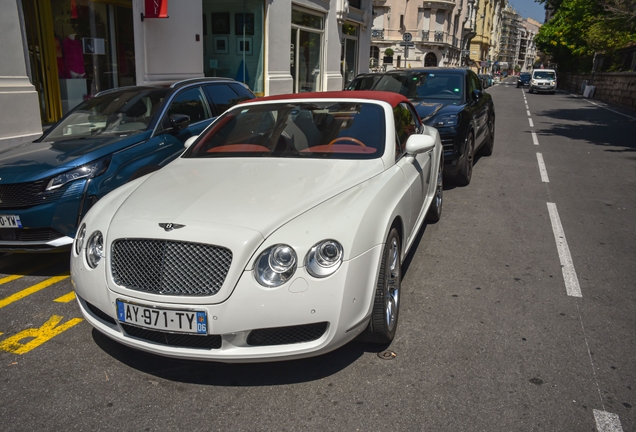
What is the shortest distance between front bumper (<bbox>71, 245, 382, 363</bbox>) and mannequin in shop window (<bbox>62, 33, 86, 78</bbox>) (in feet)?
30.4

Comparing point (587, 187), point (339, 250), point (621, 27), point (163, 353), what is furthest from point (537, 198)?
point (621, 27)

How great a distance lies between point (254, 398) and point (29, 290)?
8.50 ft

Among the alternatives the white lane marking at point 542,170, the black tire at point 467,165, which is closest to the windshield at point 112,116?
the black tire at point 467,165

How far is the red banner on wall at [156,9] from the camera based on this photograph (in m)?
11.7

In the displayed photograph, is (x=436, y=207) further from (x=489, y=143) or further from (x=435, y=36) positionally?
(x=435, y=36)

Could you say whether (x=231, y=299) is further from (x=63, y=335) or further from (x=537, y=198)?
(x=537, y=198)

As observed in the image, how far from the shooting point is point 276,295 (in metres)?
2.84

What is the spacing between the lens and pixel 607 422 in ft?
9.25

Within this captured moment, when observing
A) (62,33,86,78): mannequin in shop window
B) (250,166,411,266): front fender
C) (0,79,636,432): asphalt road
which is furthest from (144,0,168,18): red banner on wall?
(250,166,411,266): front fender

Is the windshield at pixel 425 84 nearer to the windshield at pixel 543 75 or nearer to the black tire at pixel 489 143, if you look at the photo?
the black tire at pixel 489 143

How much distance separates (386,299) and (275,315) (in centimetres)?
82

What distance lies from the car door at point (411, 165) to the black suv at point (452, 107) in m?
2.56

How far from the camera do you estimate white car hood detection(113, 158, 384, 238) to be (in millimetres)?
3119

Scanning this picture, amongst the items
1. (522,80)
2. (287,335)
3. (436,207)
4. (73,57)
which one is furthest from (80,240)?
(522,80)
